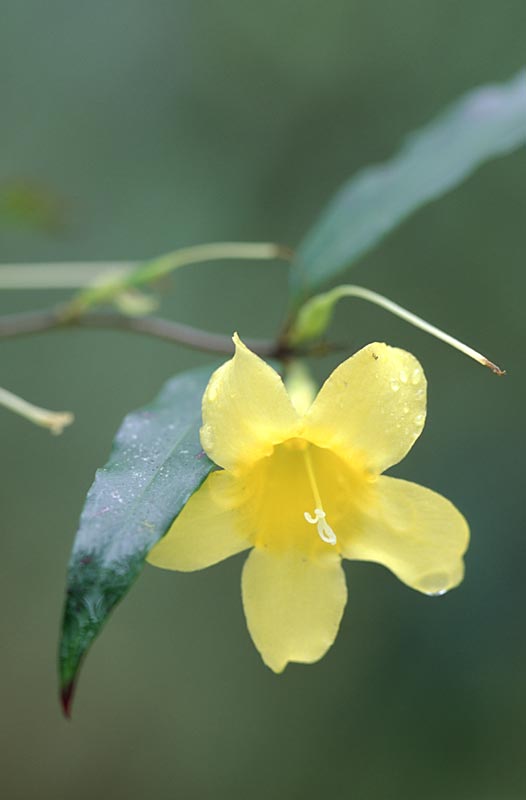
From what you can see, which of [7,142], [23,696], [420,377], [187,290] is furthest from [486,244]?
[23,696]

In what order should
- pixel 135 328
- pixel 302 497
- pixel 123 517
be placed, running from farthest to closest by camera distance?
1. pixel 135 328
2. pixel 302 497
3. pixel 123 517

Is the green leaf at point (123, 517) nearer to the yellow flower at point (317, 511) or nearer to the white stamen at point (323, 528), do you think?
the yellow flower at point (317, 511)

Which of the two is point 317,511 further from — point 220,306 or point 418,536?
point 220,306

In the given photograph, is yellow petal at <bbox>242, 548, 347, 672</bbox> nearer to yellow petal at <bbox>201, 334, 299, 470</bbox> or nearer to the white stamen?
the white stamen

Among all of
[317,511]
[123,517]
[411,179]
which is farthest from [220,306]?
[123,517]

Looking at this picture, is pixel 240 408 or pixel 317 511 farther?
pixel 317 511

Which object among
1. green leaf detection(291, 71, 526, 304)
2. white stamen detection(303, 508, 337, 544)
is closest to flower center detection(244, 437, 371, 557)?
white stamen detection(303, 508, 337, 544)

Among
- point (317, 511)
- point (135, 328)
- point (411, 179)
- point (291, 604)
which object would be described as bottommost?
point (291, 604)
